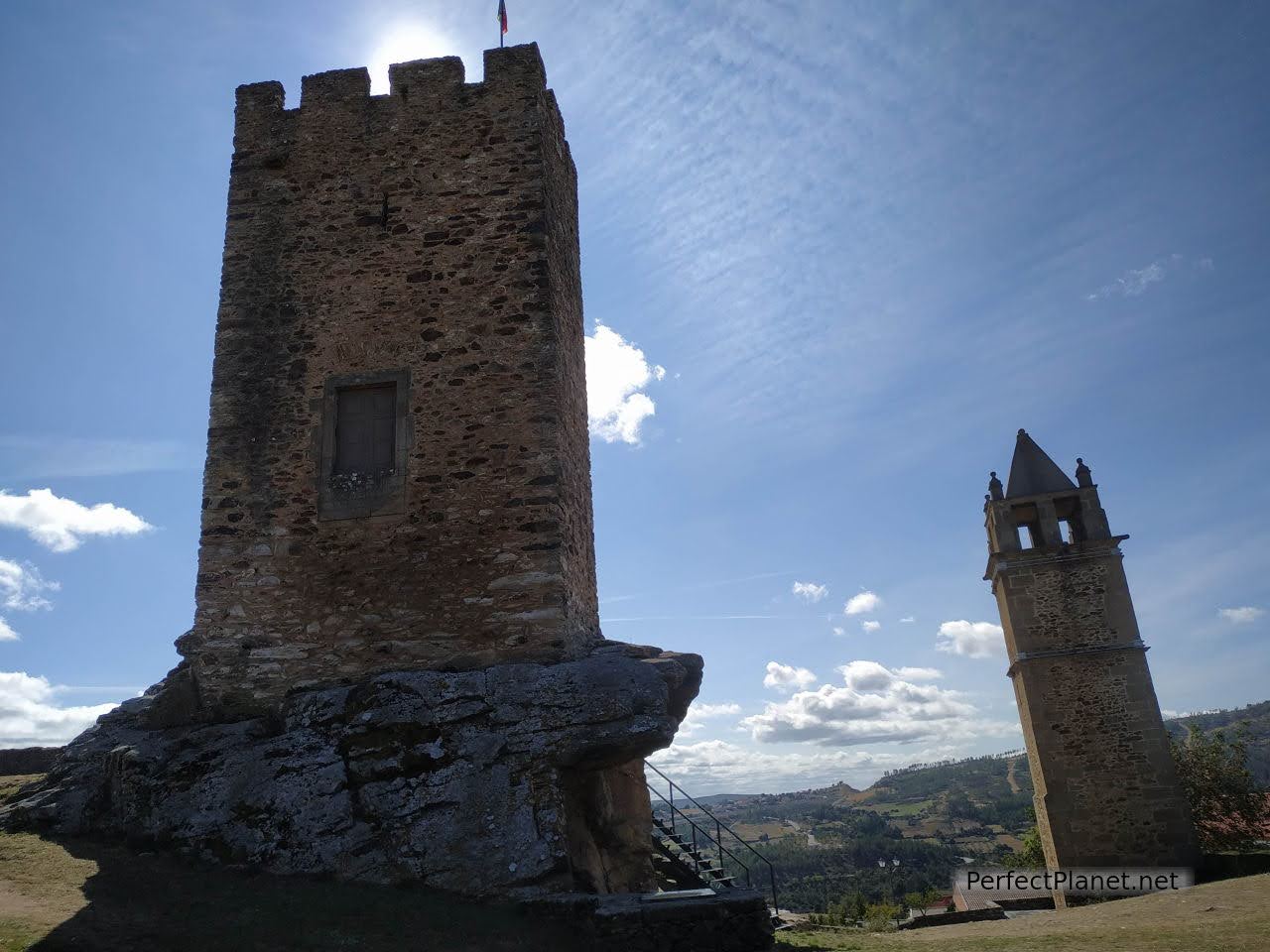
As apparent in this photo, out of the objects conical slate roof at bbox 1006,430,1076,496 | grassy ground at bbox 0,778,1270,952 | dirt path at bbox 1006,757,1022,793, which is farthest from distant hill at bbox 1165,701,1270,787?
grassy ground at bbox 0,778,1270,952

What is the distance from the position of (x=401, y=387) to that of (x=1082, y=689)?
61.1ft

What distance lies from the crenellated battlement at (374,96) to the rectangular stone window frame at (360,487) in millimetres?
3602

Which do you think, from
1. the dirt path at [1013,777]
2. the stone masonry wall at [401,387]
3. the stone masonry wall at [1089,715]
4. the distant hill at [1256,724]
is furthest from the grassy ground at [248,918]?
the dirt path at [1013,777]

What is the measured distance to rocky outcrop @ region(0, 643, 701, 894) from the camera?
7043 mm

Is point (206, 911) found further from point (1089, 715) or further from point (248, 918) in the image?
point (1089, 715)

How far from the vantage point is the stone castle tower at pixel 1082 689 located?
19.2 m

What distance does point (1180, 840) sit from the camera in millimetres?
18906

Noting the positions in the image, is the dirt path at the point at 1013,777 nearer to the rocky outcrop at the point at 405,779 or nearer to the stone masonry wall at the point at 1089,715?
the stone masonry wall at the point at 1089,715

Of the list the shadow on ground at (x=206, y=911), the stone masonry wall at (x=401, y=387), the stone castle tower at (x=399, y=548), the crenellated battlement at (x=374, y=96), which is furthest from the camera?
the crenellated battlement at (x=374, y=96)

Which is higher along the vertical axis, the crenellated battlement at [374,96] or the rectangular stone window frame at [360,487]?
the crenellated battlement at [374,96]

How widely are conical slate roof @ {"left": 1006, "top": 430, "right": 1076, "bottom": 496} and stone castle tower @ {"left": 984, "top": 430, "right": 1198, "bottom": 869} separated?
0.11m

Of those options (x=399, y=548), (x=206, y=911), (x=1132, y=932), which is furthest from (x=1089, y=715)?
(x=206, y=911)

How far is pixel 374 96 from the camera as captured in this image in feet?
35.1

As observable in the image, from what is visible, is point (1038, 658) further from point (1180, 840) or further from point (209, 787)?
point (209, 787)
